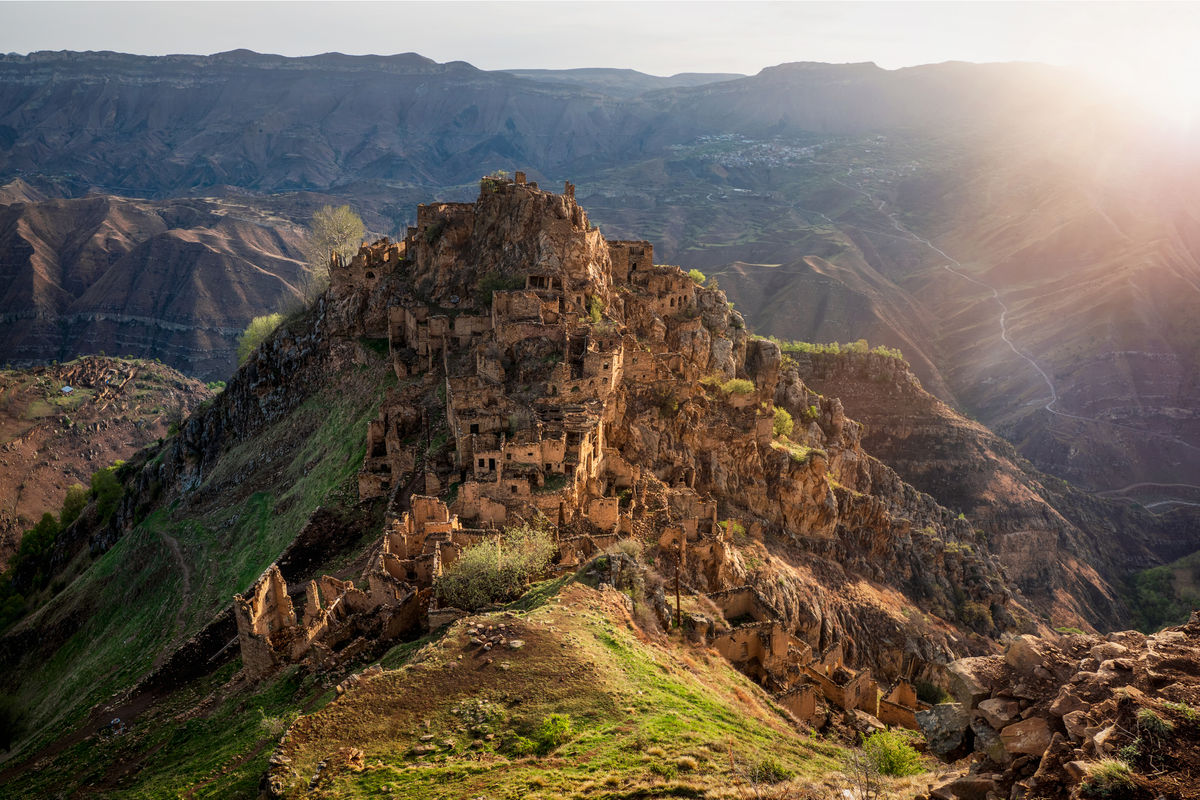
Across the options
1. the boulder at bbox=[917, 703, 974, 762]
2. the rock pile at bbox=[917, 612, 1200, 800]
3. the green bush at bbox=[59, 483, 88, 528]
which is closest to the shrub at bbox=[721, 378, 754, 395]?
the rock pile at bbox=[917, 612, 1200, 800]

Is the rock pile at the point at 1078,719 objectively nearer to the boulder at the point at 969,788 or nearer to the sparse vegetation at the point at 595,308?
the boulder at the point at 969,788

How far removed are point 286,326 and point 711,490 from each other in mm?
48887

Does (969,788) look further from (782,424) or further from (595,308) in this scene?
(782,424)

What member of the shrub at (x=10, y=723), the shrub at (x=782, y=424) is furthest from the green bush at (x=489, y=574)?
the shrub at (x=782, y=424)

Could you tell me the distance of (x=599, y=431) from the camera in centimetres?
4731

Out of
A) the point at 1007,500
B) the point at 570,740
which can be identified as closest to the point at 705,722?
the point at 570,740

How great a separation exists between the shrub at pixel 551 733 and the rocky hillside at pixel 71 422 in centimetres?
9496

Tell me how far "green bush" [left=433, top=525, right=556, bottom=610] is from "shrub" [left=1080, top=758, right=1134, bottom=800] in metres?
19.0

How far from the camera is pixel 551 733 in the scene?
2003 centimetres

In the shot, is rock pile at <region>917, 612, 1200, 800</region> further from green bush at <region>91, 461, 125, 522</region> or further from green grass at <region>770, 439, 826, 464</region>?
green bush at <region>91, 461, 125, 522</region>

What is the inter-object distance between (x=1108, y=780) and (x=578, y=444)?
31.1 meters

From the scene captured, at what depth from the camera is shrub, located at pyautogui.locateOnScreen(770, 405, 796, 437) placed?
69931 millimetres

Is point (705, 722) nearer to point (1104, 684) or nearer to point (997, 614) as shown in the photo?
point (1104, 684)

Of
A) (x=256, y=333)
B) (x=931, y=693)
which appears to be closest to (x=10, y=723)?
(x=931, y=693)
